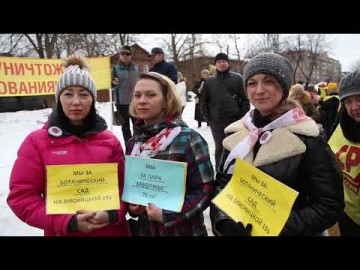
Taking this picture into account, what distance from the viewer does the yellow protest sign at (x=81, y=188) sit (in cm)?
176

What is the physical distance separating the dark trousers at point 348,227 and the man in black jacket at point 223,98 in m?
3.12

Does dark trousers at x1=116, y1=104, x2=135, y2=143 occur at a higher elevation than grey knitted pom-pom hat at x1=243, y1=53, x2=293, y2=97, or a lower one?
lower

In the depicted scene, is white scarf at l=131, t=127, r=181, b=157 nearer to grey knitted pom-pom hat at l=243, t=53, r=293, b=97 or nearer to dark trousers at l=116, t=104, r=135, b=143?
grey knitted pom-pom hat at l=243, t=53, r=293, b=97

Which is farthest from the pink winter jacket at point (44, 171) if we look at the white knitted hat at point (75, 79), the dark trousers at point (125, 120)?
the dark trousers at point (125, 120)

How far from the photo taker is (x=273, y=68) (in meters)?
1.72

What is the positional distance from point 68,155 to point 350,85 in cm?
169

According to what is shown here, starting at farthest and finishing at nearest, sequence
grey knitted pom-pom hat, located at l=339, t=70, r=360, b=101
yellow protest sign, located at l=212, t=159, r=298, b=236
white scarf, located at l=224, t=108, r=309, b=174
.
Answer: grey knitted pom-pom hat, located at l=339, t=70, r=360, b=101 → white scarf, located at l=224, t=108, r=309, b=174 → yellow protest sign, located at l=212, t=159, r=298, b=236

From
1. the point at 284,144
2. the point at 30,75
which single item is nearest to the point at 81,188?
the point at 284,144

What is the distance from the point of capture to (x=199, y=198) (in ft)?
6.13

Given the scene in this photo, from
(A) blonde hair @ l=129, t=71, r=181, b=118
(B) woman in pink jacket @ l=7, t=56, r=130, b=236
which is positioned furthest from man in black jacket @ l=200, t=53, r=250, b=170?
(B) woman in pink jacket @ l=7, t=56, r=130, b=236

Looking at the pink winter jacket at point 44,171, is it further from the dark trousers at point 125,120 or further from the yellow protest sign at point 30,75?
the yellow protest sign at point 30,75

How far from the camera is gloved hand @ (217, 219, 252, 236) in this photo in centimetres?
156
